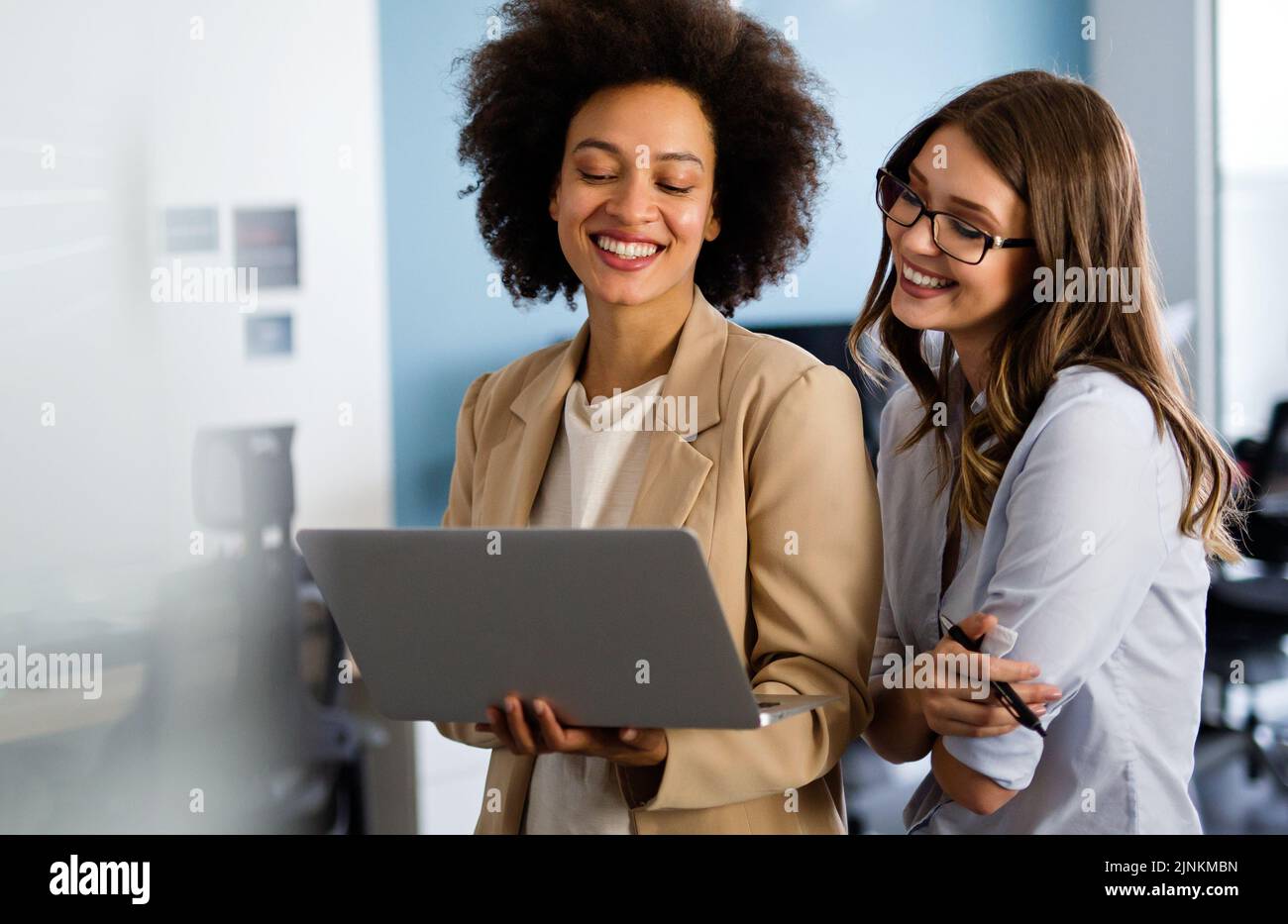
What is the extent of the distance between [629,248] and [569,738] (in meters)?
0.51

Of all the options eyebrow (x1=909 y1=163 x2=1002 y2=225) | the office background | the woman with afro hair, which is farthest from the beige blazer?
the office background

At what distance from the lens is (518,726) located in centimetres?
113

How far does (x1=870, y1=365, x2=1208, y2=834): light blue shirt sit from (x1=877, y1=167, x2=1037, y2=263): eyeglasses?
0.16 meters

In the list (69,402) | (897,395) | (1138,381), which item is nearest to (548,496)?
(897,395)

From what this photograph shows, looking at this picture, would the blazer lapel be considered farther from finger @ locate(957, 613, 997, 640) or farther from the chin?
finger @ locate(957, 613, 997, 640)

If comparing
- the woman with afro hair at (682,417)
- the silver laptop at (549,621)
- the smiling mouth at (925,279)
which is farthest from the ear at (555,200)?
the silver laptop at (549,621)

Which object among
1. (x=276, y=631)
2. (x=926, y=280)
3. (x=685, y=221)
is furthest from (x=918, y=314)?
(x=276, y=631)

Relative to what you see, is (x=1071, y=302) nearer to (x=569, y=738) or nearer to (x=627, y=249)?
(x=627, y=249)

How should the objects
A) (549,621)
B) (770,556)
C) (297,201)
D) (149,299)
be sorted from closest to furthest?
(549,621)
(770,556)
(149,299)
(297,201)

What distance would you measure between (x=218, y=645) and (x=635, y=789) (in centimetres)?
218

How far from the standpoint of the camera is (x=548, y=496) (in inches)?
52.6

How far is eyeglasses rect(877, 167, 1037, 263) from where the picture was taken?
50.3 inches

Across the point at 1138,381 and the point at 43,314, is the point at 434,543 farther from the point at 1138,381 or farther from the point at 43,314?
the point at 43,314

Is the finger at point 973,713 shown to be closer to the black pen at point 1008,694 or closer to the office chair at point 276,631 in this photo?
the black pen at point 1008,694
